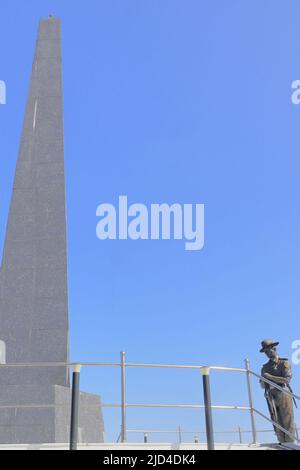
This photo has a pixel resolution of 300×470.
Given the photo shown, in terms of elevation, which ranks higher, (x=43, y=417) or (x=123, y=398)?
(x=43, y=417)

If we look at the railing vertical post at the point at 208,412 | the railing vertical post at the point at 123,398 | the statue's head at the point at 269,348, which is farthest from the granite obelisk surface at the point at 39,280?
the railing vertical post at the point at 208,412

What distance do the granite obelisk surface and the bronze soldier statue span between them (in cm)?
423

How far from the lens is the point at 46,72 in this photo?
1316 centimetres

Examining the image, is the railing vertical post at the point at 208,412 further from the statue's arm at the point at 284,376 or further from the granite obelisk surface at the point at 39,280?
the granite obelisk surface at the point at 39,280

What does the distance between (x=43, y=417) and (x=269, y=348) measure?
4733 mm

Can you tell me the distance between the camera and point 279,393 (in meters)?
7.37

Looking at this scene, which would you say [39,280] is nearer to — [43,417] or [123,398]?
[43,417]

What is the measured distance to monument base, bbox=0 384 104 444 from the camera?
9.70 metres

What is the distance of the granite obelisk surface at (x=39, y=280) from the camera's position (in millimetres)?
9953

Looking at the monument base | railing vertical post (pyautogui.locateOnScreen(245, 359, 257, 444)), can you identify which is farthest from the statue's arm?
Result: the monument base

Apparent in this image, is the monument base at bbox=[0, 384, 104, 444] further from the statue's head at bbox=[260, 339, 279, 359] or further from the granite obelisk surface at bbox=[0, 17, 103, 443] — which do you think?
the statue's head at bbox=[260, 339, 279, 359]

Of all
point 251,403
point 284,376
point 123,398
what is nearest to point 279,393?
point 284,376

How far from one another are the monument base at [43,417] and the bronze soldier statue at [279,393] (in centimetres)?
371
